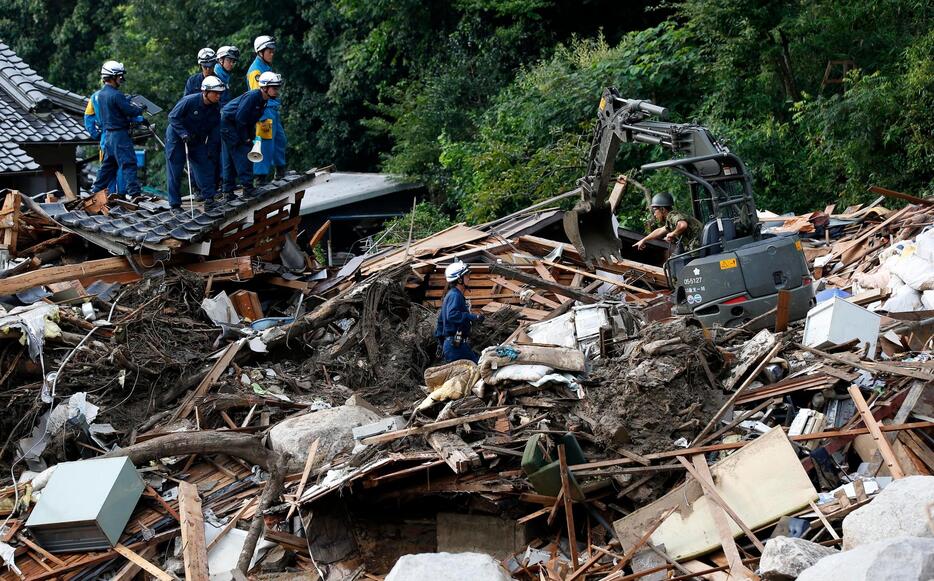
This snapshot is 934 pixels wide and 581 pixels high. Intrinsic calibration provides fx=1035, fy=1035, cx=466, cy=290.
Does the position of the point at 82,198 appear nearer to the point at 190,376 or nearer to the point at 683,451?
the point at 190,376

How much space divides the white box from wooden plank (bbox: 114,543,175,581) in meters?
5.70

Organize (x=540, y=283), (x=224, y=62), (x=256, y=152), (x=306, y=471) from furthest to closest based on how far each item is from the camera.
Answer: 1. (x=224, y=62)
2. (x=256, y=152)
3. (x=540, y=283)
4. (x=306, y=471)

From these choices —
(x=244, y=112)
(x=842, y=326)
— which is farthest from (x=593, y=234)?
(x=842, y=326)

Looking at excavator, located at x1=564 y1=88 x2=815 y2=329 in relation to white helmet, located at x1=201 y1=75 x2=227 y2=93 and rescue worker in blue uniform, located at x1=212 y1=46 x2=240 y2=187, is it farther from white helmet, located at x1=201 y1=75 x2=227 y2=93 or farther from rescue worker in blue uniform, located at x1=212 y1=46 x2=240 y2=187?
rescue worker in blue uniform, located at x1=212 y1=46 x2=240 y2=187

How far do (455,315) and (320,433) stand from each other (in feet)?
6.90

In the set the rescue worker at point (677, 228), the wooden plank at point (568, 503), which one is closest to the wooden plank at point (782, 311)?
the rescue worker at point (677, 228)

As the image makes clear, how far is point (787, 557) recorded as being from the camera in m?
6.09

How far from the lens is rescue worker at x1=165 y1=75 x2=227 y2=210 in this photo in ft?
43.0

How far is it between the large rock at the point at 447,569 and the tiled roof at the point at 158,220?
759 cm

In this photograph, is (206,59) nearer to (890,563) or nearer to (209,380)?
(209,380)

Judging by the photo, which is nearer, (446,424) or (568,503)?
(568,503)

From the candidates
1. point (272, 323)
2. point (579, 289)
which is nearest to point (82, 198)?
point (272, 323)

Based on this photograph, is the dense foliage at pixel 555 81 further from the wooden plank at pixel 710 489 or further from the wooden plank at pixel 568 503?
the wooden plank at pixel 568 503

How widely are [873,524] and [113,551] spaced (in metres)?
5.66
